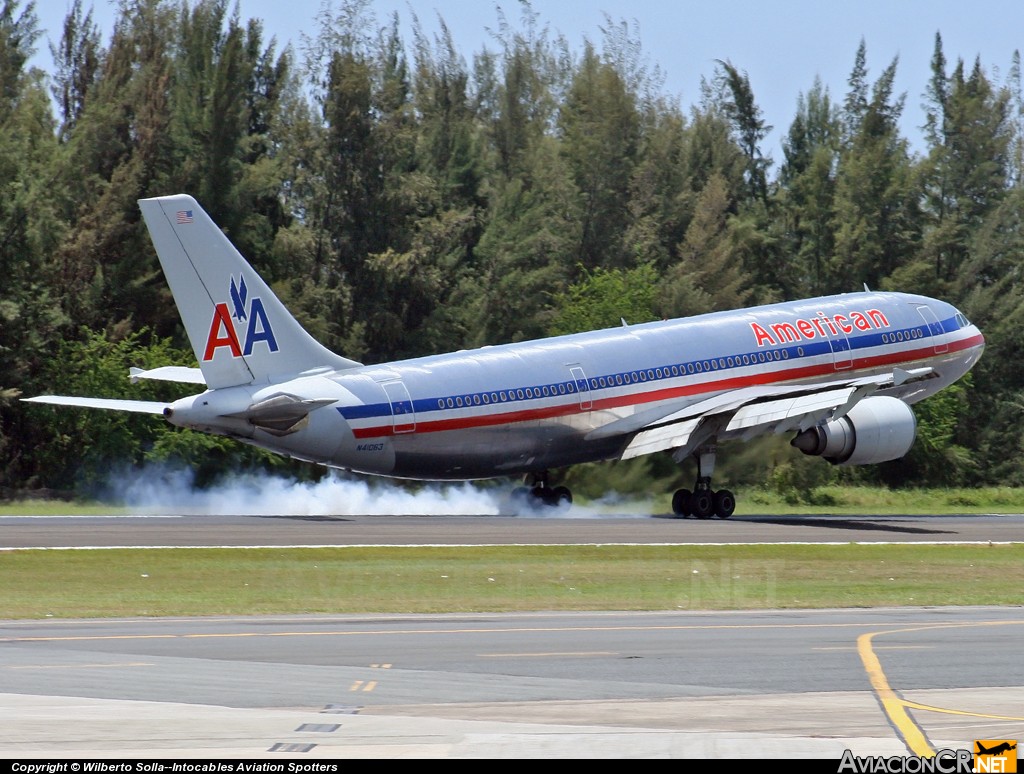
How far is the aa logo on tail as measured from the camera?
120 ft

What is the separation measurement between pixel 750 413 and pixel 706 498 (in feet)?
9.07

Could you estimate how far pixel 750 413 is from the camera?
42.0 m

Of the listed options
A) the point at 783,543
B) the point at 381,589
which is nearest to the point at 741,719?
the point at 381,589

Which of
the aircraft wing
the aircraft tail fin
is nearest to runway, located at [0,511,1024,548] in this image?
the aircraft wing

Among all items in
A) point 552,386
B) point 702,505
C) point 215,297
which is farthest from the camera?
point 702,505

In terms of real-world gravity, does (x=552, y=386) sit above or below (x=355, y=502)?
above

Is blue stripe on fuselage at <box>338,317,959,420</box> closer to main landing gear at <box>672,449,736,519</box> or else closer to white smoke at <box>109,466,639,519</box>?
main landing gear at <box>672,449,736,519</box>

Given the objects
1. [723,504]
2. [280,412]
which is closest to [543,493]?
[723,504]

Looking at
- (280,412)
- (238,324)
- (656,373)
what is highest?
(238,324)

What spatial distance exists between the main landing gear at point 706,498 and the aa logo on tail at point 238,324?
43.2 ft

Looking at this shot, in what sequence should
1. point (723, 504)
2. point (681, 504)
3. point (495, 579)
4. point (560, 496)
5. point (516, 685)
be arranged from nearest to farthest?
point (516, 685) → point (495, 579) → point (723, 504) → point (681, 504) → point (560, 496)

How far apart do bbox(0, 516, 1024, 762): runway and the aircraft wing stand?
1775 cm

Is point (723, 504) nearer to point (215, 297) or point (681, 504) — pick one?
point (681, 504)

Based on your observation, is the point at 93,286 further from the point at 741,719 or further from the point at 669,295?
the point at 741,719
